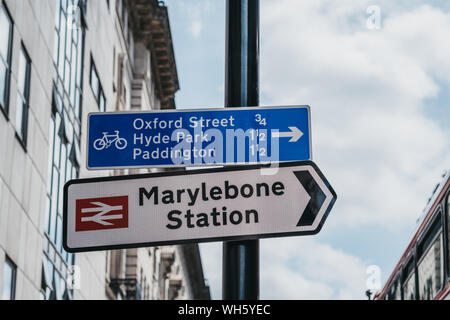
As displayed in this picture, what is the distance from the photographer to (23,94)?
21.9 meters

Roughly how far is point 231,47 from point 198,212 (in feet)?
3.89

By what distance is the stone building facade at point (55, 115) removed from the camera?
20516 mm

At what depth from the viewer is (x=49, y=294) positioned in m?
25.5

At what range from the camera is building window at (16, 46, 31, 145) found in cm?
2130

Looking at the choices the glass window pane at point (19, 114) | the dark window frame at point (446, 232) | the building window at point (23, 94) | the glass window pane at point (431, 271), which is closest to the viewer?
the dark window frame at point (446, 232)

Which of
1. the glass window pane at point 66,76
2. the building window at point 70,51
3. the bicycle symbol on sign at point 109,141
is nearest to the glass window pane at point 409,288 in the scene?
the building window at point 70,51

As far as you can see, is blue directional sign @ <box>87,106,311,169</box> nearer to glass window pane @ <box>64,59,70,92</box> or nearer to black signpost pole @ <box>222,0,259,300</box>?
black signpost pole @ <box>222,0,259,300</box>

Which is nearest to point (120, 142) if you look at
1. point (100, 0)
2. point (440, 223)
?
point (440, 223)

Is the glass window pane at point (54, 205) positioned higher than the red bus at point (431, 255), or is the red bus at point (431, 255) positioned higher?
the glass window pane at point (54, 205)

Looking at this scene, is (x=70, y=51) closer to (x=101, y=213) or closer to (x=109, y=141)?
(x=109, y=141)

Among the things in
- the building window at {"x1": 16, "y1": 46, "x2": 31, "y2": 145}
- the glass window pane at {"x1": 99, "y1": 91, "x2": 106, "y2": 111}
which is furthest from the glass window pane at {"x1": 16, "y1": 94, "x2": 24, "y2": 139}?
the glass window pane at {"x1": 99, "y1": 91, "x2": 106, "y2": 111}

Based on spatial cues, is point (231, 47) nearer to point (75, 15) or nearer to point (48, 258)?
point (48, 258)

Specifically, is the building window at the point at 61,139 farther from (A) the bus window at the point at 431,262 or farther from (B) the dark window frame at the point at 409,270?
(A) the bus window at the point at 431,262

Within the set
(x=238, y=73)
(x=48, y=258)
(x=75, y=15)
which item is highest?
(x=75, y=15)
